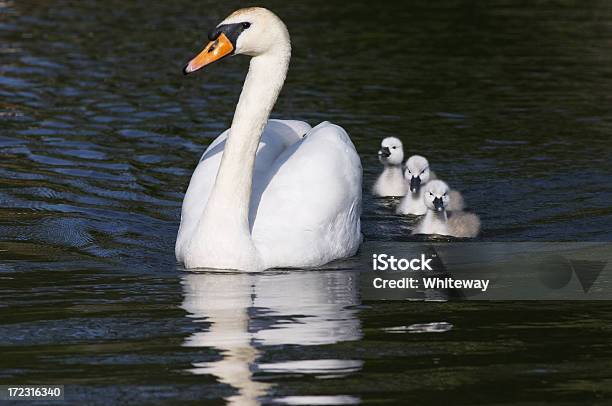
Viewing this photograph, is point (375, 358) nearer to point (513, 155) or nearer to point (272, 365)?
point (272, 365)

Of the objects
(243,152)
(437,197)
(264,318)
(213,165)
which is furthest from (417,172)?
(264,318)

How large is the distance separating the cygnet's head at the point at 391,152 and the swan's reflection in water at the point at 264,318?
11.2 feet

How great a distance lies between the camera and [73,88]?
15.6 m

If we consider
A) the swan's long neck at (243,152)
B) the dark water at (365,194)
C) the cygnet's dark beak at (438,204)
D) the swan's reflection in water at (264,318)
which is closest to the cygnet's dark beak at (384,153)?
the dark water at (365,194)

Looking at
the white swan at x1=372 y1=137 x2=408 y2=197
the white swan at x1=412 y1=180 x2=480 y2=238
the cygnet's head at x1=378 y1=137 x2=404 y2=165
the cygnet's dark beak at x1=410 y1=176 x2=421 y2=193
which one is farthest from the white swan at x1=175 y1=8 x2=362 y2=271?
the cygnet's head at x1=378 y1=137 x2=404 y2=165

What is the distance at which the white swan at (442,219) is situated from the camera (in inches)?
407

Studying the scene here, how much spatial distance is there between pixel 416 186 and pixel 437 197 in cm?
73

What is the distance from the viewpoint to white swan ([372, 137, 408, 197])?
1205 centimetres

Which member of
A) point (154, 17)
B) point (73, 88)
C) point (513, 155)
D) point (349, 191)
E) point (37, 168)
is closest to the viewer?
point (349, 191)

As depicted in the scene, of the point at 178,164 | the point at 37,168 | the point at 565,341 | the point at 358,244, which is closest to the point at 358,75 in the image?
the point at 178,164

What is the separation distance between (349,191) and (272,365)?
9.69 feet

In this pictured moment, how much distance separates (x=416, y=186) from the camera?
37.0 ft

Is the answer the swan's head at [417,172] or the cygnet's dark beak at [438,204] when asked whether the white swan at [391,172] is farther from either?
the cygnet's dark beak at [438,204]

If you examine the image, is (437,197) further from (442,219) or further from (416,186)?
(416,186)
